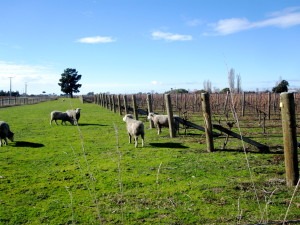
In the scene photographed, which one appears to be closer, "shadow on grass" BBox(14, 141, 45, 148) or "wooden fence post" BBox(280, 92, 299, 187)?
"wooden fence post" BBox(280, 92, 299, 187)

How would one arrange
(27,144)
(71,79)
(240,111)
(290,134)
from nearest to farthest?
(290,134) < (27,144) < (240,111) < (71,79)

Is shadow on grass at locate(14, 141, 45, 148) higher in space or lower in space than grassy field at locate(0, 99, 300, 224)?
higher

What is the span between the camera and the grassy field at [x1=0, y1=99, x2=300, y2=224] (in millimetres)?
5332

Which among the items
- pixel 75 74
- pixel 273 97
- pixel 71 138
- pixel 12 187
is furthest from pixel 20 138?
pixel 75 74

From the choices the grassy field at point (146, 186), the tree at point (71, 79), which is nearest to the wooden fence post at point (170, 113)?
the grassy field at point (146, 186)

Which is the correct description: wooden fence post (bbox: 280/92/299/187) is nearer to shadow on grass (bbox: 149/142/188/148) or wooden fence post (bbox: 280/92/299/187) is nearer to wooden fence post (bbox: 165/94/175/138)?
shadow on grass (bbox: 149/142/188/148)

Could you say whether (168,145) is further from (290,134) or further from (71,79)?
(71,79)

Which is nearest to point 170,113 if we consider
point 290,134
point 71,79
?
point 290,134

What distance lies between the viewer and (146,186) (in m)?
6.99

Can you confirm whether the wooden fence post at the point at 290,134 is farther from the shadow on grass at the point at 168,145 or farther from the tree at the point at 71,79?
the tree at the point at 71,79

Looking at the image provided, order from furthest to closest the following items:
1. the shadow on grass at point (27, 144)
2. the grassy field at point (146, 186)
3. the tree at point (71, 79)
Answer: the tree at point (71, 79)
the shadow on grass at point (27, 144)
the grassy field at point (146, 186)

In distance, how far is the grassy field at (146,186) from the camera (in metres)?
5.33

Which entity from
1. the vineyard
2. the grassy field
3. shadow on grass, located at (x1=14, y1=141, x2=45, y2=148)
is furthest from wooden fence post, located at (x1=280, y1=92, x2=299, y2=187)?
shadow on grass, located at (x1=14, y1=141, x2=45, y2=148)

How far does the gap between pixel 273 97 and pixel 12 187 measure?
26.5 m
